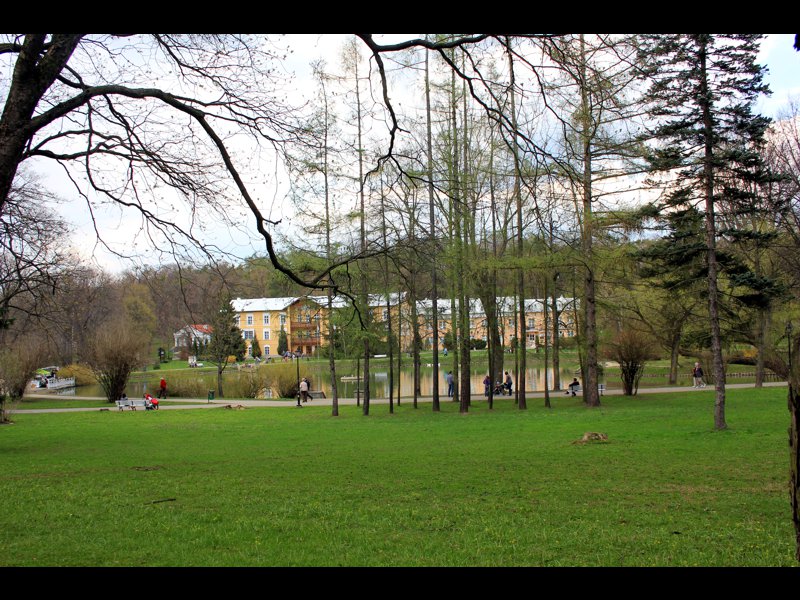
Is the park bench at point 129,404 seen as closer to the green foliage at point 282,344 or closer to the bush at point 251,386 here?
the bush at point 251,386

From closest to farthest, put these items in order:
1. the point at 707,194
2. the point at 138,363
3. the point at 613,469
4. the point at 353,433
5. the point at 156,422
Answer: the point at 613,469, the point at 707,194, the point at 353,433, the point at 156,422, the point at 138,363

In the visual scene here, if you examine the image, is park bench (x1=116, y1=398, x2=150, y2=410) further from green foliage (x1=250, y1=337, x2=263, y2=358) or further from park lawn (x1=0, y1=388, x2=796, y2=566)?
green foliage (x1=250, y1=337, x2=263, y2=358)

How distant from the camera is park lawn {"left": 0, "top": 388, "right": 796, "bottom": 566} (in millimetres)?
6047

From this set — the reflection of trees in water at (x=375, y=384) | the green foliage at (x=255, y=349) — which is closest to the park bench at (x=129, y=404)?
the reflection of trees in water at (x=375, y=384)

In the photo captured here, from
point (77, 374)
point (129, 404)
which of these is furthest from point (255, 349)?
point (129, 404)

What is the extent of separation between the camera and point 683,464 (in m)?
11.7

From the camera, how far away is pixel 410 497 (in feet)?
29.3

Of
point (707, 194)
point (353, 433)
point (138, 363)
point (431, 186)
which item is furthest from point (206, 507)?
point (138, 363)

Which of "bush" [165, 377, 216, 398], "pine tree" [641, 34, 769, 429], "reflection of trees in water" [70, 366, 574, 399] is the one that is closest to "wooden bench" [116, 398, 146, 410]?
"bush" [165, 377, 216, 398]

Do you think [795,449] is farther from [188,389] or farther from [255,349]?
[255,349]
